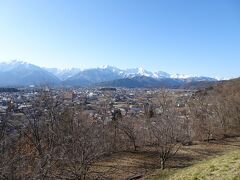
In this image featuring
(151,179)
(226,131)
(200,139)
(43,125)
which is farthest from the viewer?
(226,131)

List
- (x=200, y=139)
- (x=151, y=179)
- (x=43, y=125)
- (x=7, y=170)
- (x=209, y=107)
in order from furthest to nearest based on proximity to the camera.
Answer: (x=209, y=107) < (x=200, y=139) < (x=43, y=125) < (x=151, y=179) < (x=7, y=170)

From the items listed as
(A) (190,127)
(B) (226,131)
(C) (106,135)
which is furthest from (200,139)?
(C) (106,135)

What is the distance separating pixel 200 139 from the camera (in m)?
38.0

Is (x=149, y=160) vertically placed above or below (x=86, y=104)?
below

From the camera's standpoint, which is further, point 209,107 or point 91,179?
point 209,107

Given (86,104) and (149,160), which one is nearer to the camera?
(149,160)

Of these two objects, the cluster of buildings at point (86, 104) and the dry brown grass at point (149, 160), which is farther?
the cluster of buildings at point (86, 104)

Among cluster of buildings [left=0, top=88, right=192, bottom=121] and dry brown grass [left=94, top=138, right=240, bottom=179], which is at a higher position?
cluster of buildings [left=0, top=88, right=192, bottom=121]

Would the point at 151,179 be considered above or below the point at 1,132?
below

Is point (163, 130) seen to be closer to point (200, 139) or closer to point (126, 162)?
point (126, 162)

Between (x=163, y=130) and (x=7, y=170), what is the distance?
13073mm

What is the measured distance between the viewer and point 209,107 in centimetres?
4416

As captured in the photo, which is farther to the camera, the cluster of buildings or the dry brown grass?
the cluster of buildings

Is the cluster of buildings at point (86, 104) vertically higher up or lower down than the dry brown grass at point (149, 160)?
higher up
